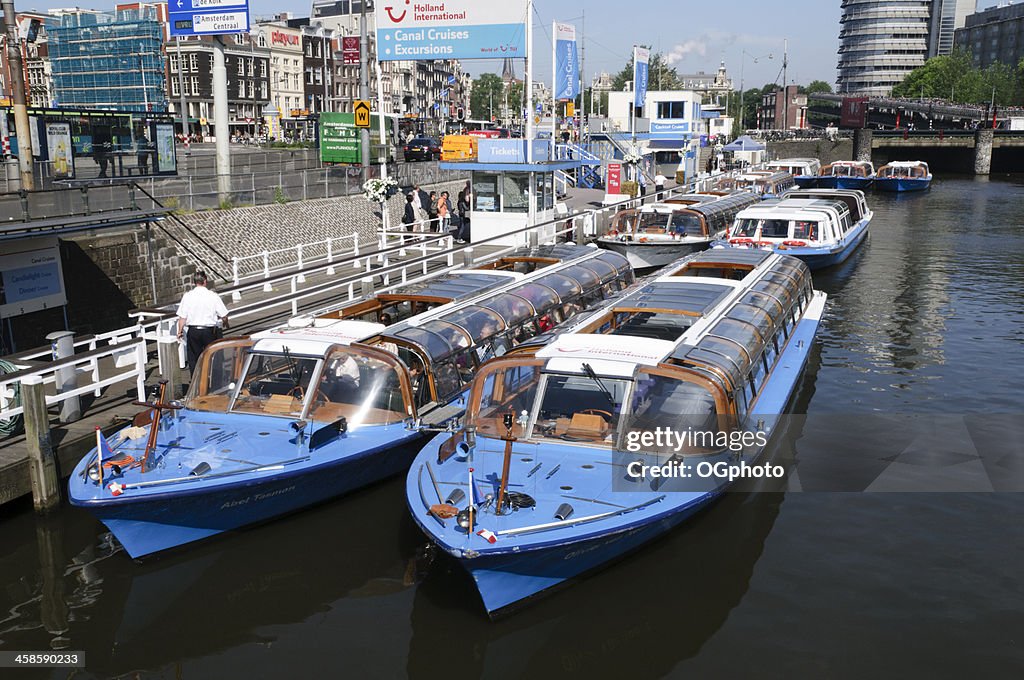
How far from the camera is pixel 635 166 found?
4881 centimetres

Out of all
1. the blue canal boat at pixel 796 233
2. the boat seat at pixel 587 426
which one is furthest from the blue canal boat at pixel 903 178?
the boat seat at pixel 587 426

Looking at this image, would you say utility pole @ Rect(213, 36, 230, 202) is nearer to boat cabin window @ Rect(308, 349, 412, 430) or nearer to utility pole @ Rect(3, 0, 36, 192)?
utility pole @ Rect(3, 0, 36, 192)

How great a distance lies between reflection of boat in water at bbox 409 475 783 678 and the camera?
9.36 meters

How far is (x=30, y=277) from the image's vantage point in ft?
58.8

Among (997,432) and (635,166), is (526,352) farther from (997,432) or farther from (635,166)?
(635,166)

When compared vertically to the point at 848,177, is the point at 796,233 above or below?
below

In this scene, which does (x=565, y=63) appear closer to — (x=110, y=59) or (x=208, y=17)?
(x=208, y=17)

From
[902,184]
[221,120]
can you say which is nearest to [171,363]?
[221,120]

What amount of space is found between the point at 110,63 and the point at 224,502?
7762cm

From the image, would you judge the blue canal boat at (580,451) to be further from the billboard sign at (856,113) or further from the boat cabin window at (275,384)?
the billboard sign at (856,113)

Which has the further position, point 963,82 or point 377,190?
point 963,82

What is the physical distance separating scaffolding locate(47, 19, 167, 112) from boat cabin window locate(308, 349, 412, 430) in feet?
223

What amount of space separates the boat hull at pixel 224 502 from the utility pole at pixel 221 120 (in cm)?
1783

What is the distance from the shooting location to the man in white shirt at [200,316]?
14859mm
